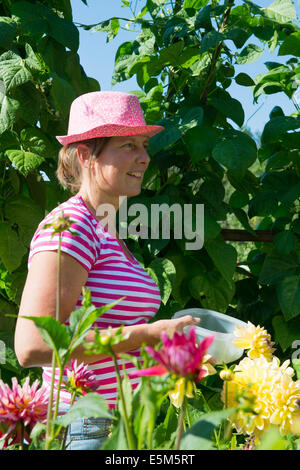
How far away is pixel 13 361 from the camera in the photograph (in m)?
1.59

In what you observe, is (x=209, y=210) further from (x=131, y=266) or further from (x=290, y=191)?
(x=131, y=266)

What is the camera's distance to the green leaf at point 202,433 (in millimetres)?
397

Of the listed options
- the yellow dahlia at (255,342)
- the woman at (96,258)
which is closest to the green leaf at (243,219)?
the woman at (96,258)

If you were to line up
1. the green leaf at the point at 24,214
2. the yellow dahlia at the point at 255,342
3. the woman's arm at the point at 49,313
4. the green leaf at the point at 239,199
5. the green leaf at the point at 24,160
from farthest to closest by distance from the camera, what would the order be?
1. the green leaf at the point at 239,199
2. the green leaf at the point at 24,214
3. the green leaf at the point at 24,160
4. the woman's arm at the point at 49,313
5. the yellow dahlia at the point at 255,342

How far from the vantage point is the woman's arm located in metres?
0.79

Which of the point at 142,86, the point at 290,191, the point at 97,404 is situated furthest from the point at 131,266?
the point at 142,86

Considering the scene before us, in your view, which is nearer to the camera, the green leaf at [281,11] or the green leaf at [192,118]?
the green leaf at [192,118]

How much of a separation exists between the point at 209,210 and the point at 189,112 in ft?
0.97

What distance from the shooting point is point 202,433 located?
1.32 feet

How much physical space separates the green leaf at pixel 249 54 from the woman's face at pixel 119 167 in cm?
76

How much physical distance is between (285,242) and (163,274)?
0.42 metres

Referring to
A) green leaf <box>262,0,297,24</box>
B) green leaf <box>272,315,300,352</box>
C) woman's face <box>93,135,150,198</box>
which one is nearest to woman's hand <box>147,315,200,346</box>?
woman's face <box>93,135,150,198</box>

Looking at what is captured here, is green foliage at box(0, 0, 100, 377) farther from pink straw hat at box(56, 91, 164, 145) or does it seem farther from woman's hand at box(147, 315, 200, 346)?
woman's hand at box(147, 315, 200, 346)

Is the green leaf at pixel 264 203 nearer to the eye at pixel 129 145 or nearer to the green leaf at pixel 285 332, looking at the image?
the green leaf at pixel 285 332
